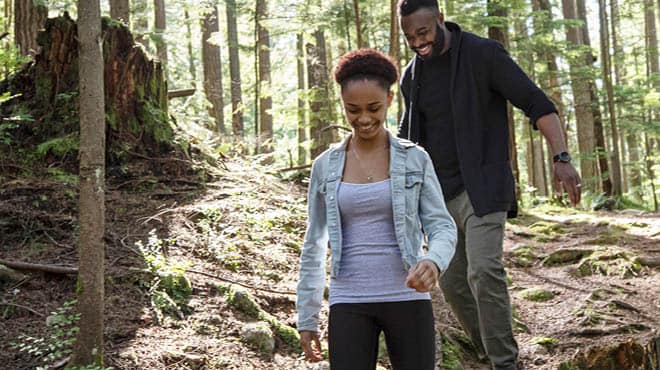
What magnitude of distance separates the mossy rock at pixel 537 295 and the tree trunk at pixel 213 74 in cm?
1109

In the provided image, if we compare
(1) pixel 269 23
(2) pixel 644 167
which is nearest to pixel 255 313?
(1) pixel 269 23

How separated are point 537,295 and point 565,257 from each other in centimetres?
184

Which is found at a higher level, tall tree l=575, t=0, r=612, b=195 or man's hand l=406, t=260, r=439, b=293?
tall tree l=575, t=0, r=612, b=195

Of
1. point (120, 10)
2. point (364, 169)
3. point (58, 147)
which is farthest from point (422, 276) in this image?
point (120, 10)

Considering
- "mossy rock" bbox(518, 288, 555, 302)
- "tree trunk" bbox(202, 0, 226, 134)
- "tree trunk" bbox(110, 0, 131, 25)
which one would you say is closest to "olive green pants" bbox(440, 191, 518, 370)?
"mossy rock" bbox(518, 288, 555, 302)

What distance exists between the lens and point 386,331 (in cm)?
282

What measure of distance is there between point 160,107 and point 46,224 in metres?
2.94

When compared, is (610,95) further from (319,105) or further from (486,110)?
(486,110)

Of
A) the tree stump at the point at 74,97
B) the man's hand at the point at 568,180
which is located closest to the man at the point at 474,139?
the man's hand at the point at 568,180

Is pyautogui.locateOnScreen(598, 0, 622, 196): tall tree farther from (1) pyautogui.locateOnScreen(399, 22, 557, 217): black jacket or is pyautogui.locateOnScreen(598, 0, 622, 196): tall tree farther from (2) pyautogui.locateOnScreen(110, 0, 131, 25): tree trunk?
(1) pyautogui.locateOnScreen(399, 22, 557, 217): black jacket

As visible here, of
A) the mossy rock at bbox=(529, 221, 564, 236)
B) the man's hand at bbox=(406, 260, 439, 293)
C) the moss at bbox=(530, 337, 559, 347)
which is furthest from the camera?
the mossy rock at bbox=(529, 221, 564, 236)

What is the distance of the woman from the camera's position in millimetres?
2770

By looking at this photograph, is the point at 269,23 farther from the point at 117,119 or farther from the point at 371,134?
the point at 371,134

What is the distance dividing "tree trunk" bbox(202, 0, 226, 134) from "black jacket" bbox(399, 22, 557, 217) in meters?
13.1
